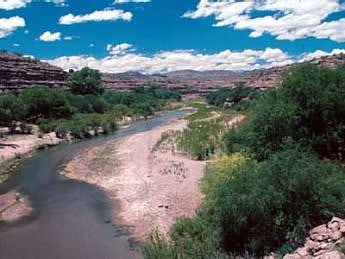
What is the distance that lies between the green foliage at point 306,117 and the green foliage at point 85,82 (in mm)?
88486

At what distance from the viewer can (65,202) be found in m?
28.2

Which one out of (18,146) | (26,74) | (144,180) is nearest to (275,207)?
(144,180)

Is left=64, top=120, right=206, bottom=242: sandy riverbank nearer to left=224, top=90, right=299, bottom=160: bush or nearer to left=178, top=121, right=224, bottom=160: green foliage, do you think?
left=178, top=121, right=224, bottom=160: green foliage

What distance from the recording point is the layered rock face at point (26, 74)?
119 m

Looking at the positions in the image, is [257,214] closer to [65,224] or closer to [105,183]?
[65,224]

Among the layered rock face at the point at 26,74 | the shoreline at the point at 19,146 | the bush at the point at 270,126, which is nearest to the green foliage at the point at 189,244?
the bush at the point at 270,126

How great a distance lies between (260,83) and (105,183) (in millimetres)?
109198

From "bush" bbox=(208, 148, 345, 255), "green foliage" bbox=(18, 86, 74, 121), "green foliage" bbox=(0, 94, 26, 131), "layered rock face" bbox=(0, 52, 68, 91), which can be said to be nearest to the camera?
"bush" bbox=(208, 148, 345, 255)

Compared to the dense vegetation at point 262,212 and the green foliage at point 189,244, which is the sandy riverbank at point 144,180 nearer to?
the green foliage at point 189,244

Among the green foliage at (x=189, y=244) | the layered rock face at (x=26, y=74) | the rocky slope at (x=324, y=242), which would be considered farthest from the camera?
the layered rock face at (x=26, y=74)

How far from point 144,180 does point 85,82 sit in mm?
83884

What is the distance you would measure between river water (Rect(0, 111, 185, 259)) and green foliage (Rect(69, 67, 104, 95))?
77827 millimetres

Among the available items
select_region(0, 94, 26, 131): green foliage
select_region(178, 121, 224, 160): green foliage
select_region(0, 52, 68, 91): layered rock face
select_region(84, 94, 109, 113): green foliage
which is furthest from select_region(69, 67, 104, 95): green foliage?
select_region(178, 121, 224, 160): green foliage

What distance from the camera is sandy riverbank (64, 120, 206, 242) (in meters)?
23.8
